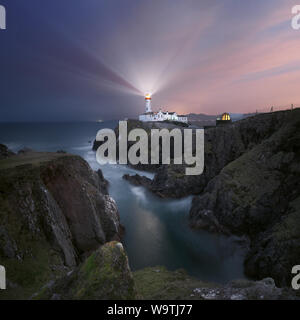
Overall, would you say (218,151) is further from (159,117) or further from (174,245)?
(159,117)

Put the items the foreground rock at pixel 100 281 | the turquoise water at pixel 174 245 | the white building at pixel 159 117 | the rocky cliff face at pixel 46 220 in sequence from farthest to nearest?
the white building at pixel 159 117
the turquoise water at pixel 174 245
the rocky cliff face at pixel 46 220
the foreground rock at pixel 100 281

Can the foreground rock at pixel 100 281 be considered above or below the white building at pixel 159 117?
below

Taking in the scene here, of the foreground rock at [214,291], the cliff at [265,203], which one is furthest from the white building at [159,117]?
the foreground rock at [214,291]

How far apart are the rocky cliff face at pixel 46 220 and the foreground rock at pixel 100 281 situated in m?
3.62

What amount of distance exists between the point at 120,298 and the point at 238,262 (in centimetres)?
1979

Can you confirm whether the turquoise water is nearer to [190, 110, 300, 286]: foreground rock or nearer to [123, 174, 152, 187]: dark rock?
[190, 110, 300, 286]: foreground rock

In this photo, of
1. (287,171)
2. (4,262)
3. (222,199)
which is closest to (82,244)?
(4,262)

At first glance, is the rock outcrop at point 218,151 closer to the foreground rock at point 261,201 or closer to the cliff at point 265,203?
the cliff at point 265,203

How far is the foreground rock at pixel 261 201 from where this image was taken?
1806 centimetres

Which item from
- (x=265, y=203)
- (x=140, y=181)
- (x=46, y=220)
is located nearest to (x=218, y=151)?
(x=265, y=203)

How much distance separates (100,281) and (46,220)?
8.48 m
